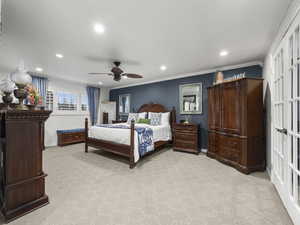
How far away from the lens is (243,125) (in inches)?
107

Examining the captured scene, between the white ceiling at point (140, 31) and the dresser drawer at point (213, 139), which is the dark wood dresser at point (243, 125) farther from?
the white ceiling at point (140, 31)

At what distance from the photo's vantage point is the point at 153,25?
6.60ft

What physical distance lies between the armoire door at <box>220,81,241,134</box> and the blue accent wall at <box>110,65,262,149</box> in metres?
1.03

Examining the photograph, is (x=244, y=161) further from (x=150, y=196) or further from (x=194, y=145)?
(x=150, y=196)

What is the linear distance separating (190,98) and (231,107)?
1616mm

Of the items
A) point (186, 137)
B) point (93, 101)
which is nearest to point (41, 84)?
point (93, 101)

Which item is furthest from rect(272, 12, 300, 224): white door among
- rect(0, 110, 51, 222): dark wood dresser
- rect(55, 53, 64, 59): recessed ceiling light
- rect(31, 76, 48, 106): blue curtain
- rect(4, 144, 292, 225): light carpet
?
A: rect(31, 76, 48, 106): blue curtain

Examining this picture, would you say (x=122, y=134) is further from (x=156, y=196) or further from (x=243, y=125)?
(x=243, y=125)

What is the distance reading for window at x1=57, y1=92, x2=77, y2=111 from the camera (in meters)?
5.30

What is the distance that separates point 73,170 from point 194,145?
10.1 ft

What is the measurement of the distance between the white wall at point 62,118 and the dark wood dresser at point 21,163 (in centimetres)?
379

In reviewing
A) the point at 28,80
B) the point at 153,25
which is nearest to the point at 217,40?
the point at 153,25

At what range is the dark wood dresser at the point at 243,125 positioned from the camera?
271 centimetres

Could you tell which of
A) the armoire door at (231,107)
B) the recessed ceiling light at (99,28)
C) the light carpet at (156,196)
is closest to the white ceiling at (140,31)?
the recessed ceiling light at (99,28)
